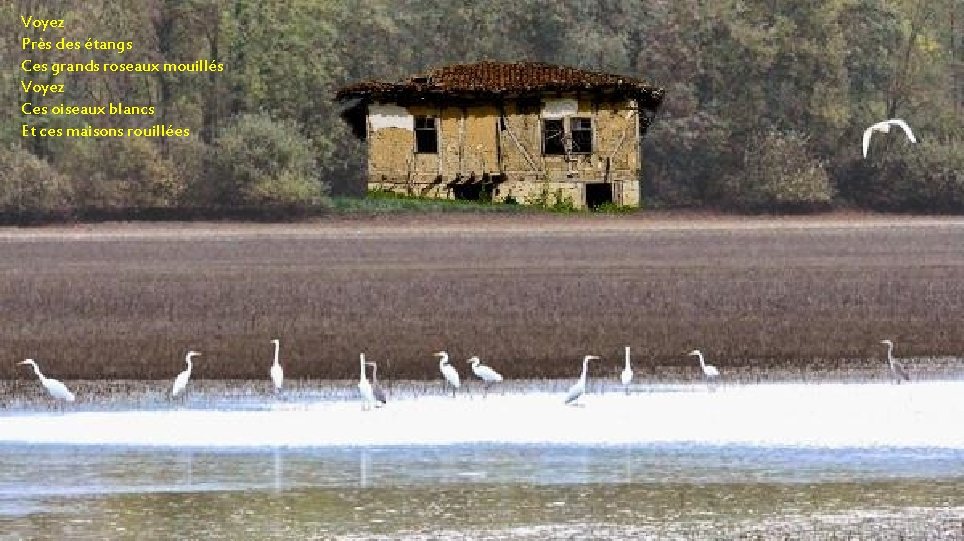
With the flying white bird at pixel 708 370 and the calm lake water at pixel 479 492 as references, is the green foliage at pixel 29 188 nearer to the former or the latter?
the flying white bird at pixel 708 370

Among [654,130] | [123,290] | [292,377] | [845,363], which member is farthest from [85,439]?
[654,130]

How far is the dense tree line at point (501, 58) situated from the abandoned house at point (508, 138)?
2877 cm

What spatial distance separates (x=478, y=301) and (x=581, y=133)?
1603 centimetres

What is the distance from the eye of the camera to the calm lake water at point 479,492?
893 inches

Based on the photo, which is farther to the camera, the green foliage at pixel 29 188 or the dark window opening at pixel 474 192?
the green foliage at pixel 29 188

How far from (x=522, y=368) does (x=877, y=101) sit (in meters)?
76.9

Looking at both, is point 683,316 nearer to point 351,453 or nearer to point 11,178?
point 351,453

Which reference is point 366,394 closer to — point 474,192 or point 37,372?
point 37,372

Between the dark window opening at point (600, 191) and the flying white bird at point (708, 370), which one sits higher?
the dark window opening at point (600, 191)

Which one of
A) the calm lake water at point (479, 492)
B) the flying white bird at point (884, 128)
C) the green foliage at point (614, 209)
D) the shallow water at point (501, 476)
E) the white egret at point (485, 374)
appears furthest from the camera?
the green foliage at point (614, 209)

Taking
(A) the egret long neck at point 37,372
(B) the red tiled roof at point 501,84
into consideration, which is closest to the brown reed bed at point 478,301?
(A) the egret long neck at point 37,372

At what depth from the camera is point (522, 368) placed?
36.8 metres

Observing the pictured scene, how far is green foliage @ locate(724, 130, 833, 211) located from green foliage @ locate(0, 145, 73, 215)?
27005mm

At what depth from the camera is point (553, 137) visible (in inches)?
2549
